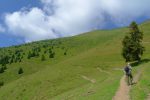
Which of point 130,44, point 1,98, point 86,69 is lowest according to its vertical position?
point 1,98

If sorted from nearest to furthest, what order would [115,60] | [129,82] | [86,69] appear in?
[129,82] < [86,69] < [115,60]

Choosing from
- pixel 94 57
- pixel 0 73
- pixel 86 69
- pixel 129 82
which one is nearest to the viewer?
pixel 129 82

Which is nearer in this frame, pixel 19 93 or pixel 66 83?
pixel 66 83

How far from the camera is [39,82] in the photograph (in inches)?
3959

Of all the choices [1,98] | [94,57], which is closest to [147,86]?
[1,98]

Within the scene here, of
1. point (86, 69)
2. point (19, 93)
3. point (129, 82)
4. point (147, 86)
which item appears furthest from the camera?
point (86, 69)

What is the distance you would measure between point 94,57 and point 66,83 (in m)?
42.2

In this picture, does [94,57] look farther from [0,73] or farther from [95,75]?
[0,73]

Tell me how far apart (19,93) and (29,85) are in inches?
237

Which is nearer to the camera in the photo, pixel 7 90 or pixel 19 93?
pixel 19 93

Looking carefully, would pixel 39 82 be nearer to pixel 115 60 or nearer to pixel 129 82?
pixel 115 60

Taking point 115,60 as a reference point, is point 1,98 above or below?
below

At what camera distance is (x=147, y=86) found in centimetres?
4306

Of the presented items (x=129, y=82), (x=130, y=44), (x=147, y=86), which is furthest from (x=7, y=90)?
(x=147, y=86)
